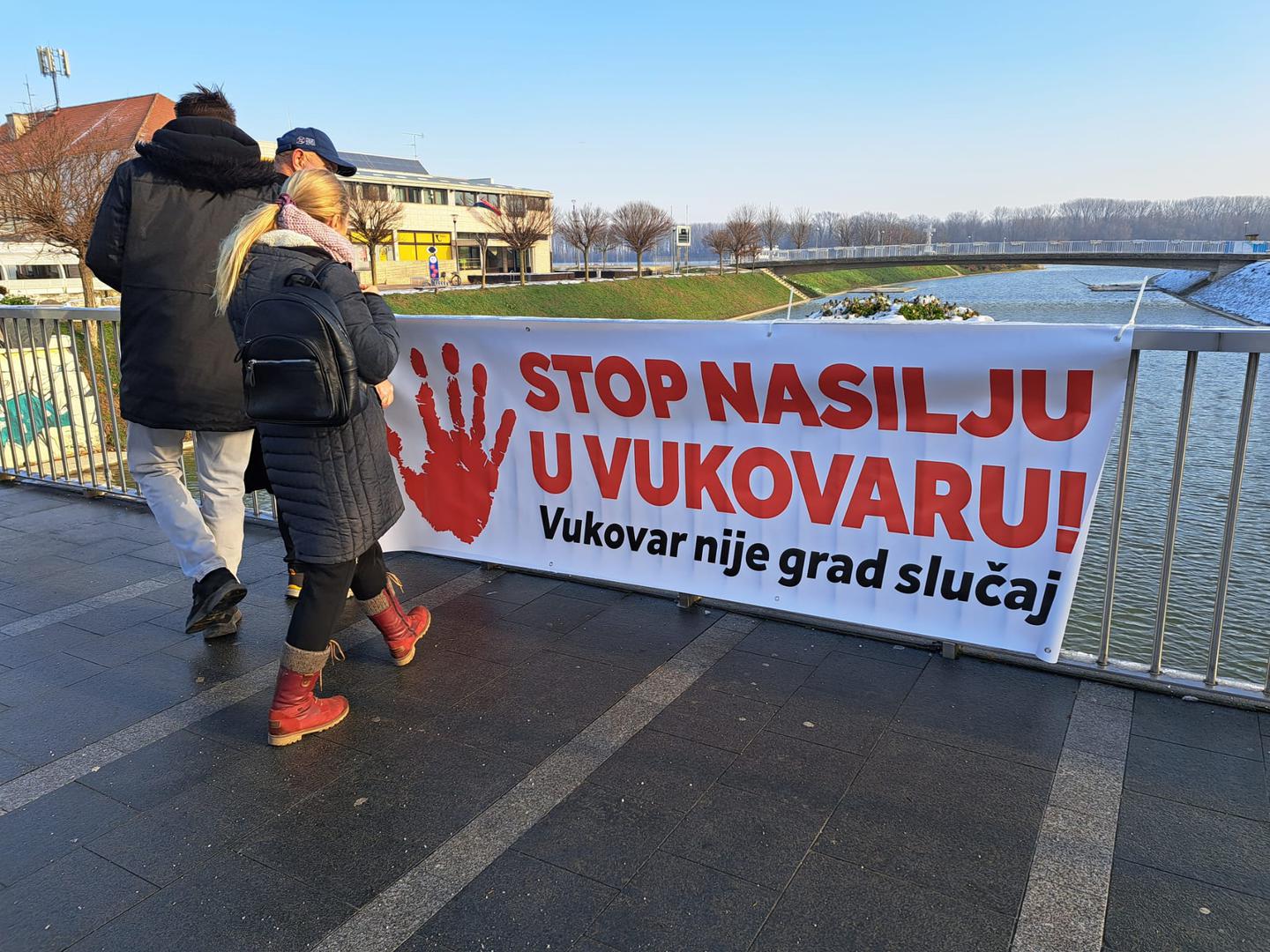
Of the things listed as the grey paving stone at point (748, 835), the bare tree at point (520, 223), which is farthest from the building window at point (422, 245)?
the grey paving stone at point (748, 835)

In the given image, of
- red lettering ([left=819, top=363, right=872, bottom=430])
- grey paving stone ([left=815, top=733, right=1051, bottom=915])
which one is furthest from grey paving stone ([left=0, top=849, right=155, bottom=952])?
red lettering ([left=819, top=363, right=872, bottom=430])

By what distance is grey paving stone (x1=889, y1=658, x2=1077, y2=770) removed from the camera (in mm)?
3000

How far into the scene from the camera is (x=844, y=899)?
2.27 m

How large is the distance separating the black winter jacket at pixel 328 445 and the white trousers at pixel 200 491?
1.16 m

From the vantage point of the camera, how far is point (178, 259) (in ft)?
12.3

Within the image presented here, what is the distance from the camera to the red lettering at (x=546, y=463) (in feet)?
14.0

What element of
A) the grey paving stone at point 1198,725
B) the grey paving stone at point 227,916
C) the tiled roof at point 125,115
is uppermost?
the tiled roof at point 125,115

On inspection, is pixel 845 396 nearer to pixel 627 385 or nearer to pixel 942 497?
pixel 942 497

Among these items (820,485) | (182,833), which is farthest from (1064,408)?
(182,833)

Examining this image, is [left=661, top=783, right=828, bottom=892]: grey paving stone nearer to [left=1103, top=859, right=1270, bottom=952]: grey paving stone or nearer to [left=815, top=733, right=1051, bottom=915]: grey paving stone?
[left=815, top=733, right=1051, bottom=915]: grey paving stone

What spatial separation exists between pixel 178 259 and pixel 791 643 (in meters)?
3.12

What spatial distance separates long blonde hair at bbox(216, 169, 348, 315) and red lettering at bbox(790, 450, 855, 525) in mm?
2027

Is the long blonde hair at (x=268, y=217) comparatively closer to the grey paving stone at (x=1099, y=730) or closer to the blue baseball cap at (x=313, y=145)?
the blue baseball cap at (x=313, y=145)

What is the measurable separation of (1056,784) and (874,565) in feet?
3.59
